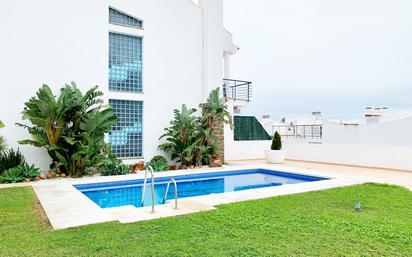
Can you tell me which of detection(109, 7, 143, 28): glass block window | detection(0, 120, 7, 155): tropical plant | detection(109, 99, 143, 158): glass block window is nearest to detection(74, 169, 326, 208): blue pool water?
detection(109, 99, 143, 158): glass block window

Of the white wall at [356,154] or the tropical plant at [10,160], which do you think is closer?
the tropical plant at [10,160]

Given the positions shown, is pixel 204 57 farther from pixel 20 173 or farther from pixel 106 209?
pixel 106 209

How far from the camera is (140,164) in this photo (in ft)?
43.3

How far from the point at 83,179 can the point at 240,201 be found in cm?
590

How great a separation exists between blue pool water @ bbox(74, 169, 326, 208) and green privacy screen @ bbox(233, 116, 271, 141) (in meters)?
5.53

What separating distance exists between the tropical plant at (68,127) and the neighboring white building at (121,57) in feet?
2.96

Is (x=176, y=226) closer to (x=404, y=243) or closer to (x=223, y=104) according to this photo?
(x=404, y=243)

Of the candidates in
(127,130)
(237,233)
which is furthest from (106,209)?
(127,130)

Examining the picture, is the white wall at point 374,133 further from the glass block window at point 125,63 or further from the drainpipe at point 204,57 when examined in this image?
the glass block window at point 125,63

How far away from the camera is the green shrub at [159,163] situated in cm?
1284

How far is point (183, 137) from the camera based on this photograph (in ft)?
44.7

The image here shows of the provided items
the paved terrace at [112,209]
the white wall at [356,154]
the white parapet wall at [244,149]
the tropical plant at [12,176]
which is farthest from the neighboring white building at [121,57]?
the white wall at [356,154]

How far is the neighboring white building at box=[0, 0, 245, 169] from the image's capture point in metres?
11.1

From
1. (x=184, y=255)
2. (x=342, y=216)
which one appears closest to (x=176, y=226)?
(x=184, y=255)
